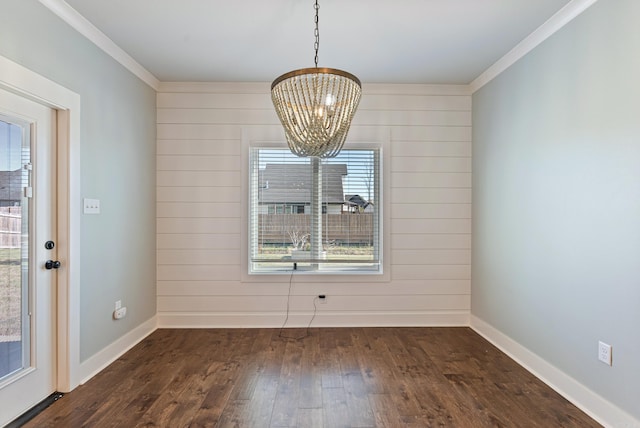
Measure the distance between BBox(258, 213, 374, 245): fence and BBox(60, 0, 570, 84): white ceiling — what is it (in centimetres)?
152

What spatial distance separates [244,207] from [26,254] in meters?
1.96

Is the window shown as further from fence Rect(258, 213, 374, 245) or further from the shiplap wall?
the shiplap wall

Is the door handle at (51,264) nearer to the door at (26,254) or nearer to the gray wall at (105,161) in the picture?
the door at (26,254)

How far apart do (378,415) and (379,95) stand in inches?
122

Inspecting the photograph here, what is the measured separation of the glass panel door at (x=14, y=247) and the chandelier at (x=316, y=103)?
166 centimetres

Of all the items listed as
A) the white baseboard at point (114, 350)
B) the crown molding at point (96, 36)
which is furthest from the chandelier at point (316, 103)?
the white baseboard at point (114, 350)

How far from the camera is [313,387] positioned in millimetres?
2566

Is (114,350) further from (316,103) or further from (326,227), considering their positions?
(316,103)

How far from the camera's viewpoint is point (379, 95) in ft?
12.8

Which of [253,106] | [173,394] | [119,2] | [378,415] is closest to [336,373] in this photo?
[378,415]

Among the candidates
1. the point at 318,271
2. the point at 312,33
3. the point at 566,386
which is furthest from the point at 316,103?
the point at 566,386

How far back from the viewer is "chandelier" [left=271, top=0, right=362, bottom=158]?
1815 millimetres

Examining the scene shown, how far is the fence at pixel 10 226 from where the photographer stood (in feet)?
6.95

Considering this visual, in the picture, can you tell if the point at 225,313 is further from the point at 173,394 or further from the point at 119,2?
the point at 119,2
